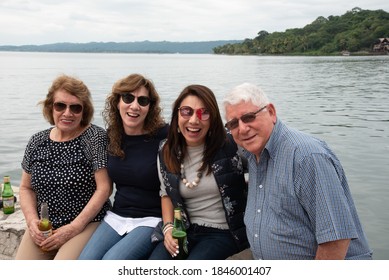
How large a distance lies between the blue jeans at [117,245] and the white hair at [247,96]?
156cm

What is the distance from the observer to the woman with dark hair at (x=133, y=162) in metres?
4.09

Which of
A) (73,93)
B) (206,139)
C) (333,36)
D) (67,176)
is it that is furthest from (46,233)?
(333,36)

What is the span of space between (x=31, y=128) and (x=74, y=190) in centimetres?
1642

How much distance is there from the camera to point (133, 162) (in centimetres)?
415

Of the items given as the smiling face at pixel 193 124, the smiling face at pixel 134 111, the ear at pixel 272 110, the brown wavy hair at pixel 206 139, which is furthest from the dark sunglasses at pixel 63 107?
the ear at pixel 272 110

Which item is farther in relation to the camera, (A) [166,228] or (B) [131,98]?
(B) [131,98]

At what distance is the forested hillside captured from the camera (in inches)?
4882

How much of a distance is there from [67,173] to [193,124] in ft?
4.41

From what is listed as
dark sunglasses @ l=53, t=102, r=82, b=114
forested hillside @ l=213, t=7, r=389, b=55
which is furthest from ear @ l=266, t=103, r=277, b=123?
forested hillside @ l=213, t=7, r=389, b=55

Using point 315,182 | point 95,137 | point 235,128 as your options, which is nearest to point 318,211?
point 315,182

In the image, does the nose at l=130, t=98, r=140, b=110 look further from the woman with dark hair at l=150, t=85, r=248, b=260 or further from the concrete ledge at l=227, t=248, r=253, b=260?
the concrete ledge at l=227, t=248, r=253, b=260

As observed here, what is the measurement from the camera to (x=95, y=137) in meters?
4.29

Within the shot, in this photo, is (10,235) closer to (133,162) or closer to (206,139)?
(133,162)
